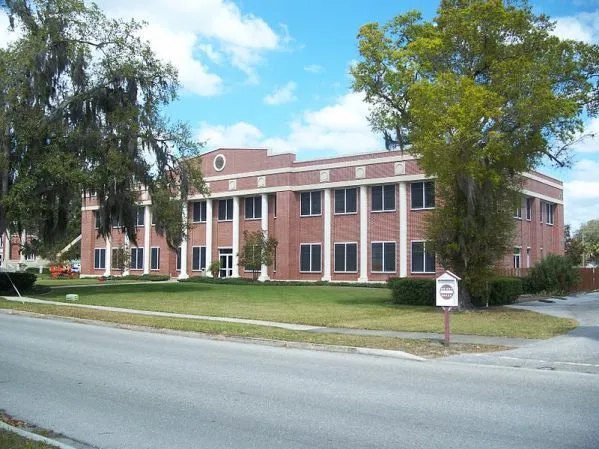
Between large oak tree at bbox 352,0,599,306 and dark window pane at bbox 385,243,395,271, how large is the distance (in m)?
18.0

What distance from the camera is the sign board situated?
44.6 ft

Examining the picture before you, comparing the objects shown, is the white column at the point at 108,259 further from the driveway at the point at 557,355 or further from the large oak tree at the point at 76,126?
the driveway at the point at 557,355

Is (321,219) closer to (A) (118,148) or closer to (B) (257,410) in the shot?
(A) (118,148)

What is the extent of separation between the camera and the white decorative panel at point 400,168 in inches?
1640

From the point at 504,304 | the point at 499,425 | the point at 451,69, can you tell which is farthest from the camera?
the point at 504,304

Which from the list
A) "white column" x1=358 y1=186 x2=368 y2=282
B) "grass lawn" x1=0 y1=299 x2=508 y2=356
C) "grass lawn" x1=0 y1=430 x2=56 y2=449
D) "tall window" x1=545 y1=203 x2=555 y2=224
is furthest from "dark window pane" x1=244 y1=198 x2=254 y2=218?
"grass lawn" x1=0 y1=430 x2=56 y2=449

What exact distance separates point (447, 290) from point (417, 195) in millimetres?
28288

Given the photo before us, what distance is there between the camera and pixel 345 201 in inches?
1762

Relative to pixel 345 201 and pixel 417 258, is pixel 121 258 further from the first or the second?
pixel 417 258

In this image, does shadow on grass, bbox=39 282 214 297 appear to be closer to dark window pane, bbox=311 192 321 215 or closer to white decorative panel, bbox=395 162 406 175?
dark window pane, bbox=311 192 321 215

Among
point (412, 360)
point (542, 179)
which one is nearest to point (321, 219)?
point (542, 179)

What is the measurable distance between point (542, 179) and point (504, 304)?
2388 centimetres

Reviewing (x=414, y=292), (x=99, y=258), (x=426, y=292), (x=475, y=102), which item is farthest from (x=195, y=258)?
(x=475, y=102)

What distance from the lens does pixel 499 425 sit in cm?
673
